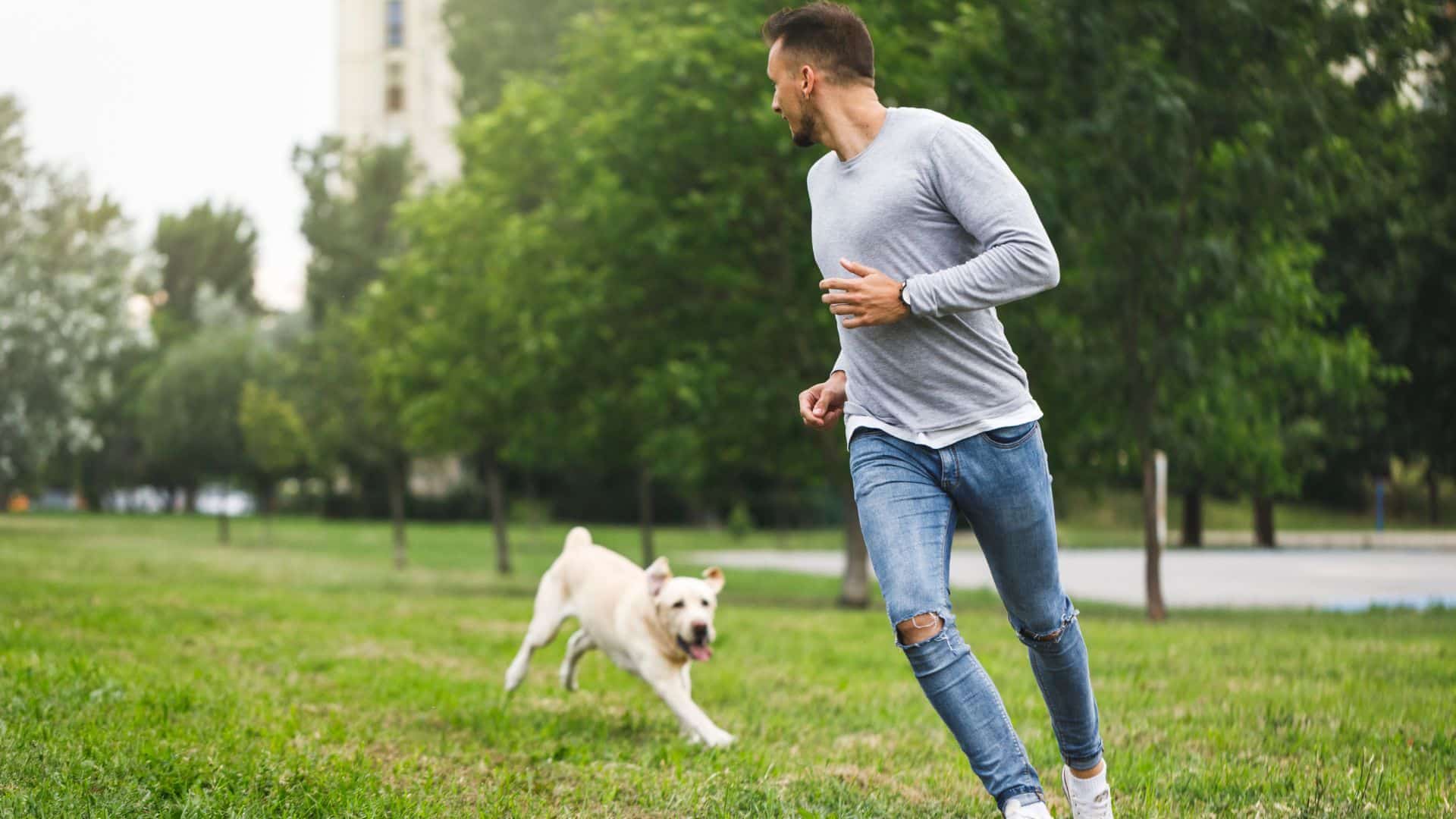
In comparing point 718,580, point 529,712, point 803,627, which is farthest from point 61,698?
point 803,627

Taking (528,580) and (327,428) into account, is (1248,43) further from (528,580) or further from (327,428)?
(327,428)

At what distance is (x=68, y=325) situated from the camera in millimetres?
29734

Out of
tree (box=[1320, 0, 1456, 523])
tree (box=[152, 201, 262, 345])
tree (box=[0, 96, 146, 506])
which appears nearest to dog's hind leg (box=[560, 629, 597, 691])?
tree (box=[1320, 0, 1456, 523])

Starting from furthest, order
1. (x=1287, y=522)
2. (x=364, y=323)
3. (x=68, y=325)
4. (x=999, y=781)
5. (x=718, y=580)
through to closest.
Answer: (x=1287, y=522) → (x=68, y=325) → (x=364, y=323) → (x=718, y=580) → (x=999, y=781)

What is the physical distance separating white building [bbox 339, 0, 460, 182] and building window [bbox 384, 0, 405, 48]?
0.03 meters

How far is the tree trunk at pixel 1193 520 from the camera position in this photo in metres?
36.8

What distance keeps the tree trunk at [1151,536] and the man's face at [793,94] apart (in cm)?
1107

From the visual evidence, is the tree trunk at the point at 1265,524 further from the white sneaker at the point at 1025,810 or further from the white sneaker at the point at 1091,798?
the white sneaker at the point at 1025,810

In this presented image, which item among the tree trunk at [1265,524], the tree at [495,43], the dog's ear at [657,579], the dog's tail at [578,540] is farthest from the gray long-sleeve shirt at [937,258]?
the tree trunk at [1265,524]

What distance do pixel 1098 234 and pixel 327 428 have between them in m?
20.7

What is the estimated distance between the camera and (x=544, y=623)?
692 cm

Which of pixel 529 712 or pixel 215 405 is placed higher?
pixel 215 405

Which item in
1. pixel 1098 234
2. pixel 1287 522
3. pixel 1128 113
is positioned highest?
pixel 1128 113

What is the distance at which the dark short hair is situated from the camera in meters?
3.49
